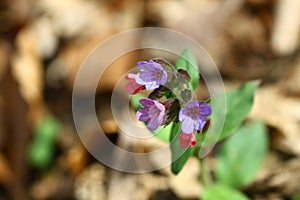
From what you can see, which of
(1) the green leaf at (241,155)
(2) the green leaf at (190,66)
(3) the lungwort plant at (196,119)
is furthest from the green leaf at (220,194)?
(2) the green leaf at (190,66)

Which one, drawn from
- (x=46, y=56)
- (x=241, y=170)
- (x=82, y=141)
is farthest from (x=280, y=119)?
(x=46, y=56)

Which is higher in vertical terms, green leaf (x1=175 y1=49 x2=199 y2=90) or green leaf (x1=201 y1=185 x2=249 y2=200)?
green leaf (x1=175 y1=49 x2=199 y2=90)

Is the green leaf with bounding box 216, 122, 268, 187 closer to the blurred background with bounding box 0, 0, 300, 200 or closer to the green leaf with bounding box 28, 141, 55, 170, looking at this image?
the blurred background with bounding box 0, 0, 300, 200

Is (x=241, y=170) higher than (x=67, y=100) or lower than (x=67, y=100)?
higher

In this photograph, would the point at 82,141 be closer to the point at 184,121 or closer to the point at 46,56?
the point at 46,56

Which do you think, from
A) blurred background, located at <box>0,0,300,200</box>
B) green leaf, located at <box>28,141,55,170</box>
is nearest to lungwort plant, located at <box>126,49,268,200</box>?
blurred background, located at <box>0,0,300,200</box>

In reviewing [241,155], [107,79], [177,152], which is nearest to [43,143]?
[107,79]
